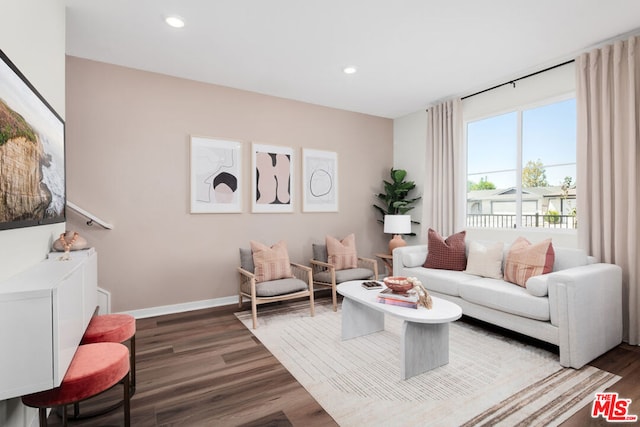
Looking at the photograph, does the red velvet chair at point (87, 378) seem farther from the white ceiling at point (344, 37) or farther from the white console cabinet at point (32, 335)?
the white ceiling at point (344, 37)

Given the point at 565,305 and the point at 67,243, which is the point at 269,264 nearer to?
the point at 67,243

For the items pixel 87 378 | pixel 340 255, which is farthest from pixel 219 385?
pixel 340 255

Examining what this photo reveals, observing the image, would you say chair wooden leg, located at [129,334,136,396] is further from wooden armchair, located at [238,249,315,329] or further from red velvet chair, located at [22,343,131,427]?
wooden armchair, located at [238,249,315,329]

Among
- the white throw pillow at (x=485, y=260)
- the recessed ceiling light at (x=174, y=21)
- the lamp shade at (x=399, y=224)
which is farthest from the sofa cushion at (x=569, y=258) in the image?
the recessed ceiling light at (x=174, y=21)

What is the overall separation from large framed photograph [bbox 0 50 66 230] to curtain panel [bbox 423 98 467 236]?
4243mm

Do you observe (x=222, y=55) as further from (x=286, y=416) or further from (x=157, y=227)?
(x=286, y=416)

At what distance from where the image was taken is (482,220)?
4.32 metres

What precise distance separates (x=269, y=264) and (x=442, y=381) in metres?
2.12

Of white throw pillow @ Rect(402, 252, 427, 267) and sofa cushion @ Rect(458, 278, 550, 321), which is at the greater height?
white throw pillow @ Rect(402, 252, 427, 267)

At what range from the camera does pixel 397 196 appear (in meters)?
5.12

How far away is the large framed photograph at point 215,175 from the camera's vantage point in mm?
3842

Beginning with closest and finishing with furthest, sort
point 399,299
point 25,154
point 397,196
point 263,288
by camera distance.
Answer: point 25,154 → point 399,299 → point 263,288 → point 397,196

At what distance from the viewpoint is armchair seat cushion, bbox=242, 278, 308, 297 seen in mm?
3385

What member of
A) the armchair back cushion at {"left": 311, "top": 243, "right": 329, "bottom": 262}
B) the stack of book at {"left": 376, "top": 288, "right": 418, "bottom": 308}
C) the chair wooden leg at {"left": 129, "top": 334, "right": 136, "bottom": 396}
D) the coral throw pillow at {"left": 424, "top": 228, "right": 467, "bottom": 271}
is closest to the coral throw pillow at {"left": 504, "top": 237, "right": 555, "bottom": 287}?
the coral throw pillow at {"left": 424, "top": 228, "right": 467, "bottom": 271}
